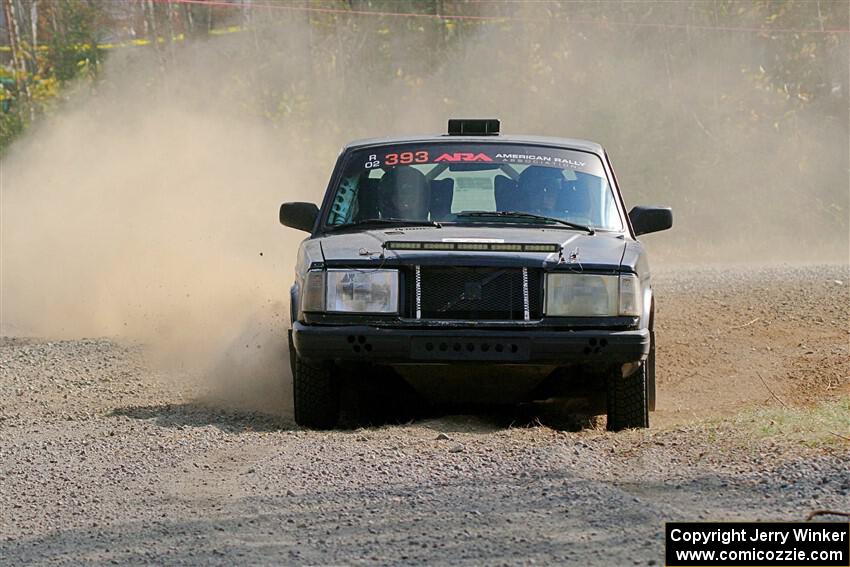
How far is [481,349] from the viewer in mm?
6832

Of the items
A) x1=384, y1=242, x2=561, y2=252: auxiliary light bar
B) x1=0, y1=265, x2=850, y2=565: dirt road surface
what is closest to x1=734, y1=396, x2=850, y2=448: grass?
x1=0, y1=265, x2=850, y2=565: dirt road surface

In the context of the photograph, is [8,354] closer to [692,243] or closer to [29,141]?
[29,141]

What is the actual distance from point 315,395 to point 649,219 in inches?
88.8

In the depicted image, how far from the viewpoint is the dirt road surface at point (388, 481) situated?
16.2 feet

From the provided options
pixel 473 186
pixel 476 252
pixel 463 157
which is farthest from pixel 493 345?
pixel 463 157

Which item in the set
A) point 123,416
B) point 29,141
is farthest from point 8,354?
point 29,141

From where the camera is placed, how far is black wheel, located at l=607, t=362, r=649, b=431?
7.18 metres

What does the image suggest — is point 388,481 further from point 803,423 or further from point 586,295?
point 803,423

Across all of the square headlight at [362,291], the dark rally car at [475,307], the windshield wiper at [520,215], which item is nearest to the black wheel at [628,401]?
the dark rally car at [475,307]

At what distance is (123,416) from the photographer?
314 inches

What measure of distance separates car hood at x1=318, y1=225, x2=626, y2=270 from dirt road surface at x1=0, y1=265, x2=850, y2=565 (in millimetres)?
834

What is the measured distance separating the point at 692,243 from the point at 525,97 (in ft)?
Answer: 17.4

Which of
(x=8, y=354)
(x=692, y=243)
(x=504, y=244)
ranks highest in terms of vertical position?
(x=504, y=244)

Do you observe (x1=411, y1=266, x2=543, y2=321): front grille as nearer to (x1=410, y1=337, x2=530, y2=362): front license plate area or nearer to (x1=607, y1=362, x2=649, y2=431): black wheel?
(x1=410, y1=337, x2=530, y2=362): front license plate area
